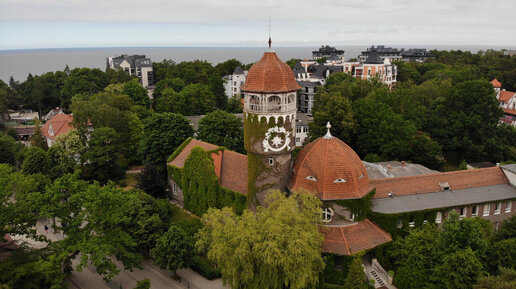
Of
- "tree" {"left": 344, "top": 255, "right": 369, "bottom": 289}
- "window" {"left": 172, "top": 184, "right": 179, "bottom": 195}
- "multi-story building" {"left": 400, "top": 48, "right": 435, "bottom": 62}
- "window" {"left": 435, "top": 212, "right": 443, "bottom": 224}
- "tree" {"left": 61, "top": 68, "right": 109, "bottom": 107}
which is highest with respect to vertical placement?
"multi-story building" {"left": 400, "top": 48, "right": 435, "bottom": 62}

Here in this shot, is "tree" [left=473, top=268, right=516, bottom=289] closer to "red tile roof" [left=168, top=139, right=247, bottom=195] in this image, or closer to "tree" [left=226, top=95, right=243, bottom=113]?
"red tile roof" [left=168, top=139, right=247, bottom=195]

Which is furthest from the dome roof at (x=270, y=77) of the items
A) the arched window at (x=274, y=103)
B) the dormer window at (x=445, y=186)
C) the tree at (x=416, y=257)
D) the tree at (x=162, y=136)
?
the tree at (x=162, y=136)

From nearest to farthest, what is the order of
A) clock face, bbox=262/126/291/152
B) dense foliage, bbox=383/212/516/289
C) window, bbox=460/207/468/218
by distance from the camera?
dense foliage, bbox=383/212/516/289
clock face, bbox=262/126/291/152
window, bbox=460/207/468/218

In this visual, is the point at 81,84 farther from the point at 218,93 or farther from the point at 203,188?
the point at 203,188

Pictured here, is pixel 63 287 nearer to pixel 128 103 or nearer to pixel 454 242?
pixel 454 242

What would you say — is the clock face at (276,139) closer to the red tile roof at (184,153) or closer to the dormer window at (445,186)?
the red tile roof at (184,153)

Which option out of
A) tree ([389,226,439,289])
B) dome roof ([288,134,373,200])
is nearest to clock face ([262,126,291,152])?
dome roof ([288,134,373,200])
